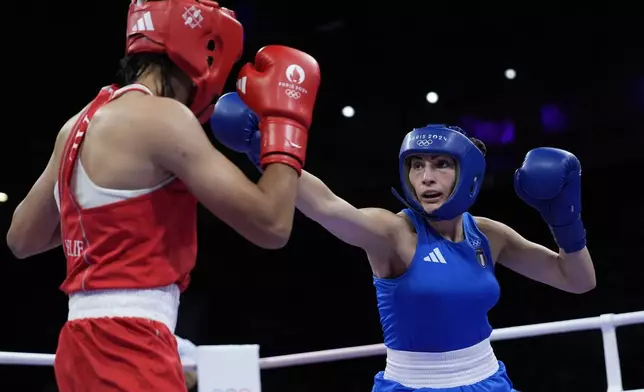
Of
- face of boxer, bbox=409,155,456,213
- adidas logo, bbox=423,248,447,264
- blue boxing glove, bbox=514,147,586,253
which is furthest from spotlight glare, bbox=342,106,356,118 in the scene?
adidas logo, bbox=423,248,447,264

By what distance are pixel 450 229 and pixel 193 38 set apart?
1197 mm

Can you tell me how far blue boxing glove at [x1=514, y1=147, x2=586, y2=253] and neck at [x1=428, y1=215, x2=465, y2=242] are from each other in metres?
0.20

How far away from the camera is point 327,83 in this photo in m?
7.41

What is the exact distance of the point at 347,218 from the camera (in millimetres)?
2156

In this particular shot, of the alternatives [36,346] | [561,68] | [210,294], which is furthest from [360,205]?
[36,346]

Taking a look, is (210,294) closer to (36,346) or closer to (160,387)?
(36,346)

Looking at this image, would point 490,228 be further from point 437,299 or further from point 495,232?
point 437,299

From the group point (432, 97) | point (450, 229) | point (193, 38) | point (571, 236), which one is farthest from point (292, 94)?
point (432, 97)

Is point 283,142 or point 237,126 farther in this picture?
point 237,126

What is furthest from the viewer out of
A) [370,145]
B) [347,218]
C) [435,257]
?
[370,145]

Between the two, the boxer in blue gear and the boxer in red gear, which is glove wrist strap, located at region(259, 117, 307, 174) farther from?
the boxer in blue gear

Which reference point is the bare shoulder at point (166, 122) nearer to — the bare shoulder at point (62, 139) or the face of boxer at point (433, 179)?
the bare shoulder at point (62, 139)

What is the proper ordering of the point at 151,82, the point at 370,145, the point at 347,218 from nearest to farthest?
1. the point at 151,82
2. the point at 347,218
3. the point at 370,145

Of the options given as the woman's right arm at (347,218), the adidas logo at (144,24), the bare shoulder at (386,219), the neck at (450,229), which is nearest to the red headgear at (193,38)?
the adidas logo at (144,24)
